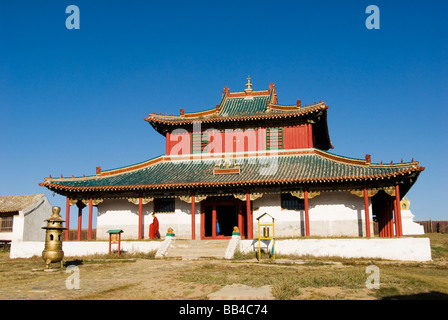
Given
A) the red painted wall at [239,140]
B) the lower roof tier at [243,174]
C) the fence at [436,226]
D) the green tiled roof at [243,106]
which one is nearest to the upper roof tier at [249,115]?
the green tiled roof at [243,106]

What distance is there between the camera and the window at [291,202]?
24359 mm

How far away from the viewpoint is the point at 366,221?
2259 cm

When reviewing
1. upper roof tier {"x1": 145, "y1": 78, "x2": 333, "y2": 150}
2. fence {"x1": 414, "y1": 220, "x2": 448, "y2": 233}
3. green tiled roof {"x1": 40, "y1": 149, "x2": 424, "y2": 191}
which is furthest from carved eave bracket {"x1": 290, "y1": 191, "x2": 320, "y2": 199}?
fence {"x1": 414, "y1": 220, "x2": 448, "y2": 233}

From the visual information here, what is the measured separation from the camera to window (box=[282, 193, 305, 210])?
24.4 meters

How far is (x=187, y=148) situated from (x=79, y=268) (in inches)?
509

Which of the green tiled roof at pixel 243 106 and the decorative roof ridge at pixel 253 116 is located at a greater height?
the green tiled roof at pixel 243 106

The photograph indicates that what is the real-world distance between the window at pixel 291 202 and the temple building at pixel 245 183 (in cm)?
6

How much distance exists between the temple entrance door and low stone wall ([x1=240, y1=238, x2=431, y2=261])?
3.33m

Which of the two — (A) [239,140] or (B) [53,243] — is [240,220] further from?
(B) [53,243]

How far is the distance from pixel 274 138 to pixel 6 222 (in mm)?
26780

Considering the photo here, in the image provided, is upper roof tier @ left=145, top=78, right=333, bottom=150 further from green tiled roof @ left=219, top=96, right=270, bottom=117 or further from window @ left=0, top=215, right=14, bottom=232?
window @ left=0, top=215, right=14, bottom=232

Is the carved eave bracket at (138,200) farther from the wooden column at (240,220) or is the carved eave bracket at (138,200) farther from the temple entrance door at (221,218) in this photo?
the wooden column at (240,220)

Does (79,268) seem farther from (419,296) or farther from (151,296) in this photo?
(419,296)
